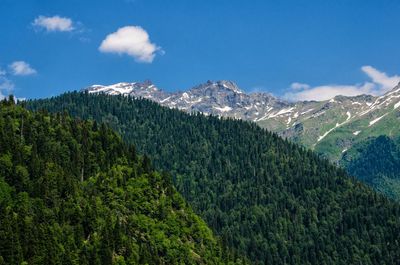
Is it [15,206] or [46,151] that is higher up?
[46,151]

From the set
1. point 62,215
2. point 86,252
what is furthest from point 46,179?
point 86,252

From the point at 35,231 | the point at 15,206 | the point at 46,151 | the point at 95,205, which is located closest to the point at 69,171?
the point at 46,151

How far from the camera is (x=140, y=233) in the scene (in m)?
195

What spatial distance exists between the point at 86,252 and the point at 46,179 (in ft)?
83.4

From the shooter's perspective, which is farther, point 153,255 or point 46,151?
point 46,151

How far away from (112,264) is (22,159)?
4301 cm

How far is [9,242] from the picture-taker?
419 ft

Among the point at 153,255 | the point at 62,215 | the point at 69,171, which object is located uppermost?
the point at 69,171

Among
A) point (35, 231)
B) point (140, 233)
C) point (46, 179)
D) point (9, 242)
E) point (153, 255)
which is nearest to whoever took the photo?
point (9, 242)

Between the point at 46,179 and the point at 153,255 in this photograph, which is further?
the point at 153,255

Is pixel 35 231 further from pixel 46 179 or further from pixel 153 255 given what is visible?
pixel 153 255

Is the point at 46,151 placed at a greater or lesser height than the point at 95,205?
greater

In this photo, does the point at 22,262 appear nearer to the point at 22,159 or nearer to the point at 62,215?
the point at 62,215

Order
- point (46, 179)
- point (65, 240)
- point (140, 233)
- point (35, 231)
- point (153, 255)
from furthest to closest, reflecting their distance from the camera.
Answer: point (140, 233) < point (153, 255) < point (46, 179) < point (65, 240) < point (35, 231)
